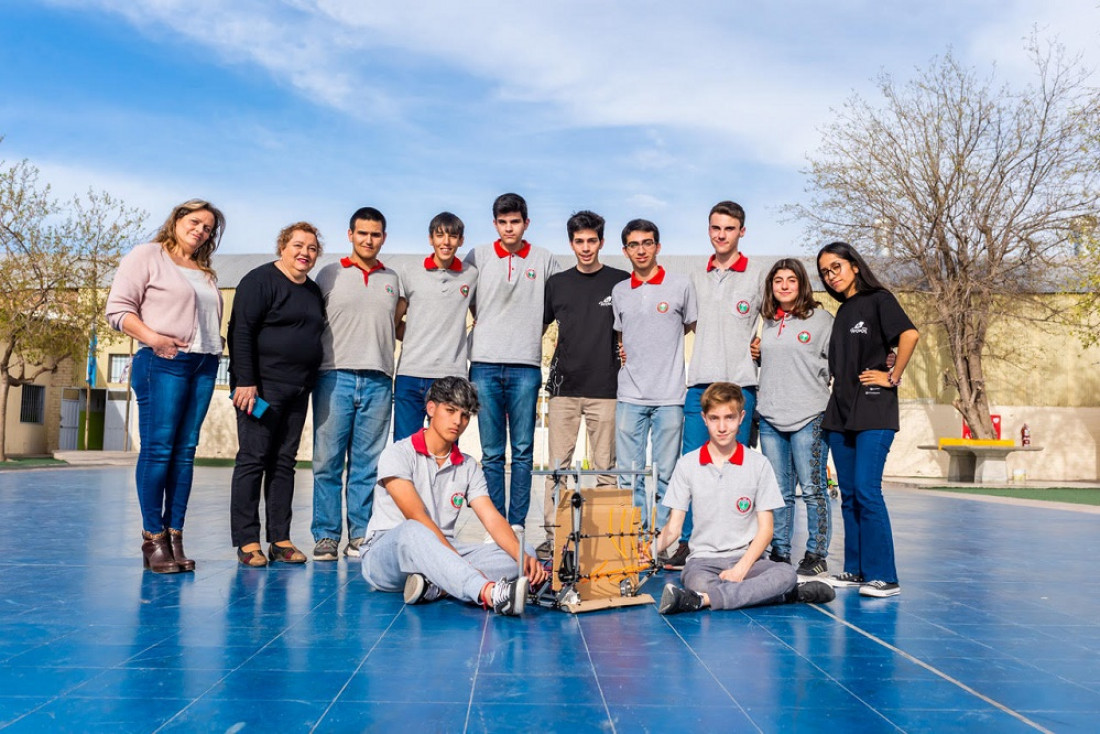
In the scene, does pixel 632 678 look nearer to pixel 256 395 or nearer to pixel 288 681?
pixel 288 681

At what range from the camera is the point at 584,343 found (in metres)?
5.48

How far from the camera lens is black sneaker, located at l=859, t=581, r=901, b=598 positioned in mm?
4516

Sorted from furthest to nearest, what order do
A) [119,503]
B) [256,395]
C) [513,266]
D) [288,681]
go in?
[119,503], [513,266], [256,395], [288,681]

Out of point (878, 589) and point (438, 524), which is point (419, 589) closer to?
point (438, 524)

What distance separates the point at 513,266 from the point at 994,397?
86.2ft

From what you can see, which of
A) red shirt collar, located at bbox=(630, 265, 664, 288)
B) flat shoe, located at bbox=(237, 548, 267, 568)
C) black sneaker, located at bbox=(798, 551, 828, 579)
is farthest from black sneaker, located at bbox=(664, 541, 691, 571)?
flat shoe, located at bbox=(237, 548, 267, 568)

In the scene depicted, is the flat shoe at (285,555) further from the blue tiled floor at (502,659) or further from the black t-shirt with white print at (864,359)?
the black t-shirt with white print at (864,359)

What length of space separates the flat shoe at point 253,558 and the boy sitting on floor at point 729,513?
226 cm

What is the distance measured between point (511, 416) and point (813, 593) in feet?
6.71

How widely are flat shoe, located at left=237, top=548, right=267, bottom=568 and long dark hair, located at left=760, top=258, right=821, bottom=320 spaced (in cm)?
315

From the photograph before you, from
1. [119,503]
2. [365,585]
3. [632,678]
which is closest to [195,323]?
[365,585]

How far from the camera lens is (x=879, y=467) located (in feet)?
15.2

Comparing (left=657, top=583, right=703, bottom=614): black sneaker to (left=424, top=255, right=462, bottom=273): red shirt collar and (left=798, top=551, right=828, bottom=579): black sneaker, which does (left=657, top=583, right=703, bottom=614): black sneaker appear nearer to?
(left=798, top=551, right=828, bottom=579): black sneaker

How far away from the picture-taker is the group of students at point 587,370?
464 centimetres
